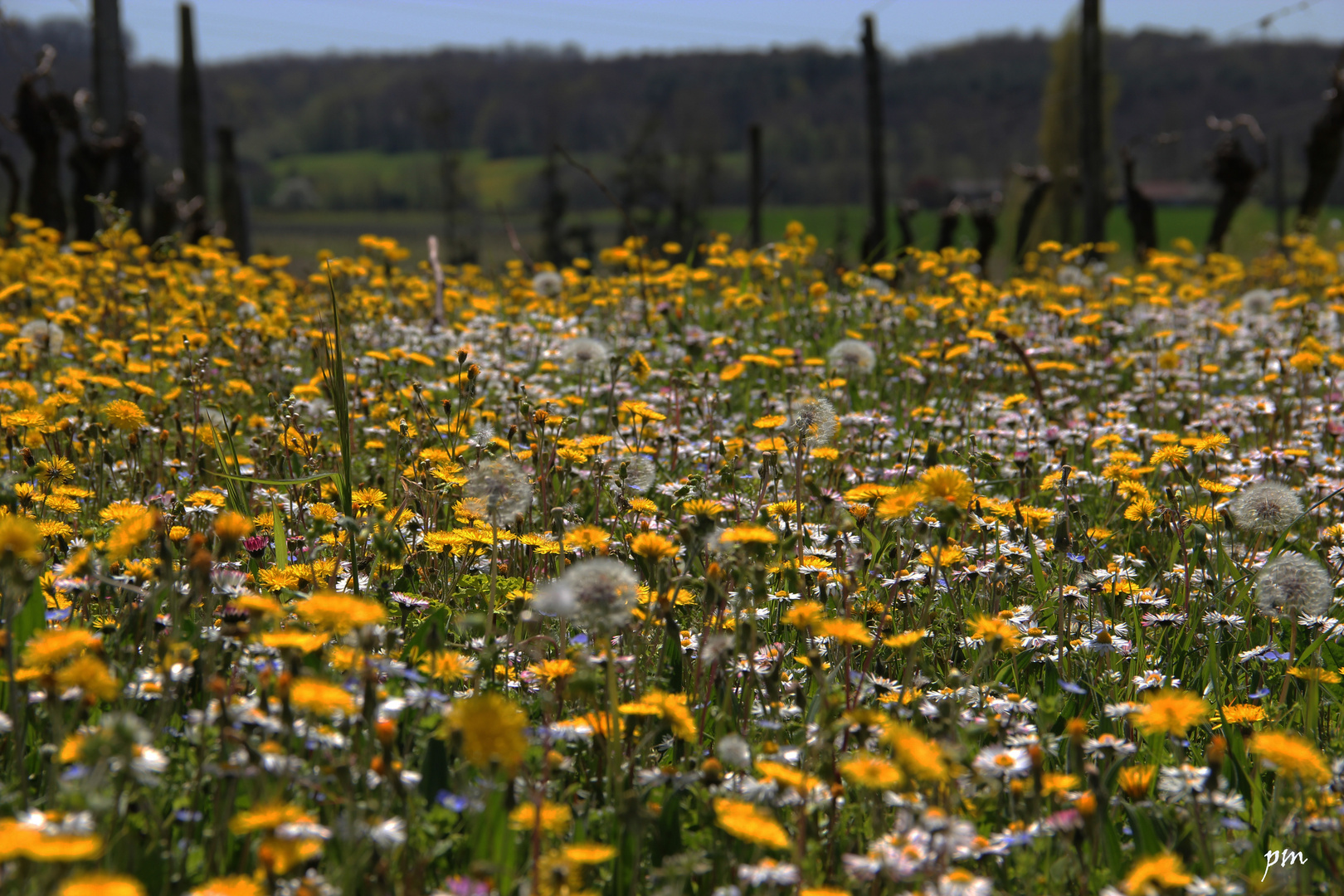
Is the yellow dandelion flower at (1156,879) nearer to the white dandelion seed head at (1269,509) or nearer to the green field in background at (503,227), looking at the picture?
the white dandelion seed head at (1269,509)

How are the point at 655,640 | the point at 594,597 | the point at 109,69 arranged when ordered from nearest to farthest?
1. the point at 594,597
2. the point at 655,640
3. the point at 109,69

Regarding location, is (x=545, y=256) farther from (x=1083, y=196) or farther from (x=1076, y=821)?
(x=1076, y=821)

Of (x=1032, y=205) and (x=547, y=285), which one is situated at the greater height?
(x=1032, y=205)

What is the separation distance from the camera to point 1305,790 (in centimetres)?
175

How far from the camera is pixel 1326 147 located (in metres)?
13.4

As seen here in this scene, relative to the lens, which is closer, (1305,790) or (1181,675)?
(1305,790)

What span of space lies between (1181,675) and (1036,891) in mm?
1196

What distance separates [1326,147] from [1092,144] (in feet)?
11.7

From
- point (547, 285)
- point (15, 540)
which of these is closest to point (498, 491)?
point (15, 540)

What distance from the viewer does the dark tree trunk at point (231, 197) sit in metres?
12.9

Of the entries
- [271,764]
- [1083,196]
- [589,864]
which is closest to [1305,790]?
[589,864]

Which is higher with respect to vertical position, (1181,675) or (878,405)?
(878,405)

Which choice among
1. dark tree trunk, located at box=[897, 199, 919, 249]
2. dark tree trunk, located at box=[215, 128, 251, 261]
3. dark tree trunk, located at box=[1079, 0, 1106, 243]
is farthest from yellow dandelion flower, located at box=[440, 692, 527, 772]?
dark tree trunk, located at box=[215, 128, 251, 261]

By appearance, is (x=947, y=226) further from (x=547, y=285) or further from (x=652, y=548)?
(x=652, y=548)
